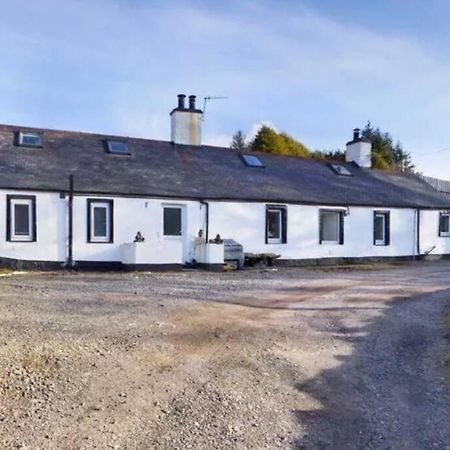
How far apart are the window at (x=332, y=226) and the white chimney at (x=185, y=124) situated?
616cm

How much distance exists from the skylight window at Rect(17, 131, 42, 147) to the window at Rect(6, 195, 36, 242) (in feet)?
10.6

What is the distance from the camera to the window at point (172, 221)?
1864cm

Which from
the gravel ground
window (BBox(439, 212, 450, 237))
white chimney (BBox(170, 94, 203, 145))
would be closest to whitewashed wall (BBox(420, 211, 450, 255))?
window (BBox(439, 212, 450, 237))

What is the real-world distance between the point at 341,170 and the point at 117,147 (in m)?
10.7

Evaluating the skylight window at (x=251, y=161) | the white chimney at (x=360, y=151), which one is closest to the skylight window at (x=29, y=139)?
the skylight window at (x=251, y=161)

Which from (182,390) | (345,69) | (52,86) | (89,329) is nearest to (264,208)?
(345,69)

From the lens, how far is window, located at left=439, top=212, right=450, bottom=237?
25.2 metres

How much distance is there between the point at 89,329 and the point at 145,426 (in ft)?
9.17

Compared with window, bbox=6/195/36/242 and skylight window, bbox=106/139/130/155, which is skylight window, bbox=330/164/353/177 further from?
window, bbox=6/195/36/242

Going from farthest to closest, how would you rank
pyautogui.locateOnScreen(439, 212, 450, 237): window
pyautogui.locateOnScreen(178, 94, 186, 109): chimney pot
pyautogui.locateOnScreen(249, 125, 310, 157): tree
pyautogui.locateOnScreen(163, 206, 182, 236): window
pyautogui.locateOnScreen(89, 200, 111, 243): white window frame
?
pyautogui.locateOnScreen(249, 125, 310, 157): tree → pyautogui.locateOnScreen(439, 212, 450, 237): window → pyautogui.locateOnScreen(178, 94, 186, 109): chimney pot → pyautogui.locateOnScreen(163, 206, 182, 236): window → pyautogui.locateOnScreen(89, 200, 111, 243): white window frame

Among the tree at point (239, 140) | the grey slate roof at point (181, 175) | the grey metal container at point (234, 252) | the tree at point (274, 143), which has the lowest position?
the grey metal container at point (234, 252)

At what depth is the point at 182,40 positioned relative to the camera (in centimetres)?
1593

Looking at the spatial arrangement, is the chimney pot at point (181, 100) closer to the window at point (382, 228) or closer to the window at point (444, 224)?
the window at point (382, 228)

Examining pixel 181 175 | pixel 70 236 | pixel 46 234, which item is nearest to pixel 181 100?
pixel 181 175
